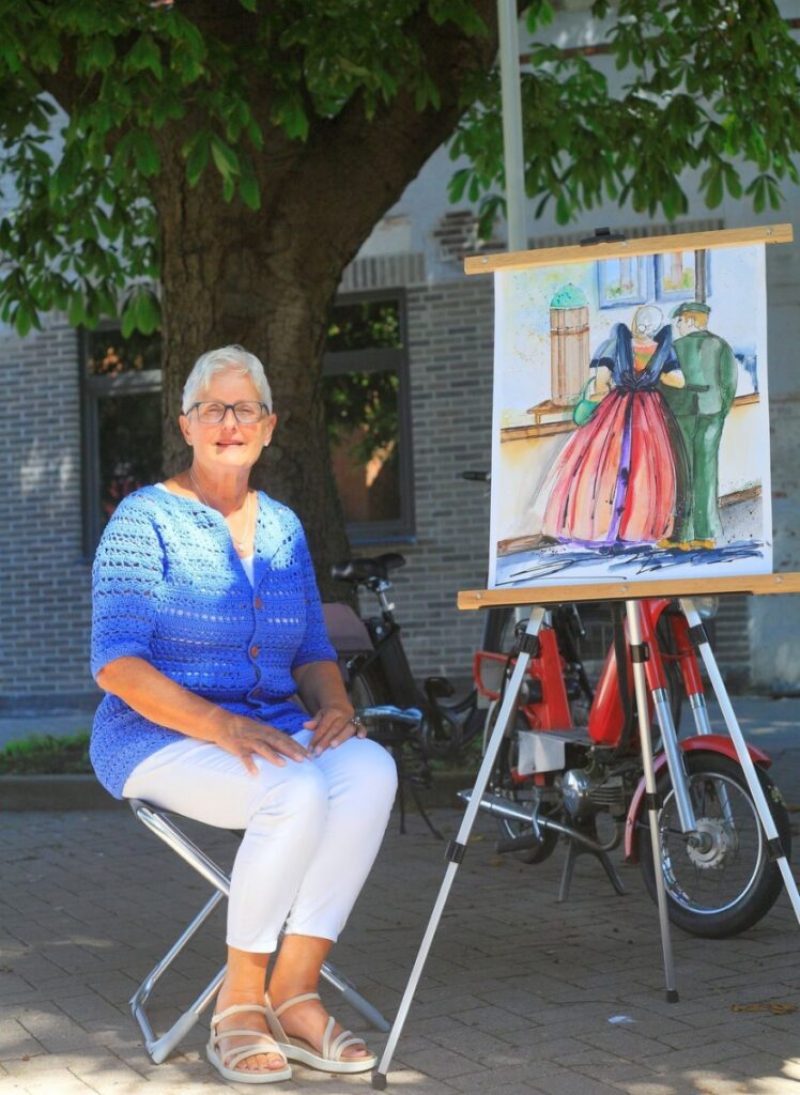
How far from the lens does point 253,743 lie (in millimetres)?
4109

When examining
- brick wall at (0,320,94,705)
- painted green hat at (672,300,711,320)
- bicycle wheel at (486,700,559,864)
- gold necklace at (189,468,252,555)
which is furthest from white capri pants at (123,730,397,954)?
brick wall at (0,320,94,705)

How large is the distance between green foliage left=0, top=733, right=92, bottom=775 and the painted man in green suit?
17.4 ft

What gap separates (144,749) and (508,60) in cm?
446

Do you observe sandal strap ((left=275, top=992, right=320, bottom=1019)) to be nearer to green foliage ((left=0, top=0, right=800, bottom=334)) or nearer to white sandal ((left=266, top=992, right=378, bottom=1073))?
white sandal ((left=266, top=992, right=378, bottom=1073))

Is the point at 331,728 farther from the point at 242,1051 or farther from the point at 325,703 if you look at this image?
the point at 242,1051

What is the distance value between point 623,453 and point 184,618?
1.23m

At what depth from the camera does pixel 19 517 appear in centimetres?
1369

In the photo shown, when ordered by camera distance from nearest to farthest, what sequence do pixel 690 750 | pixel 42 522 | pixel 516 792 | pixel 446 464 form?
pixel 690 750, pixel 516 792, pixel 446 464, pixel 42 522

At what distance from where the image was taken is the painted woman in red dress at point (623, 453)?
4500 mm

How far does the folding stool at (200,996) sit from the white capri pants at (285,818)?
0.06 metres

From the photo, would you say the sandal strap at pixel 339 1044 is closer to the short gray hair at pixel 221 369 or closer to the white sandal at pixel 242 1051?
the white sandal at pixel 242 1051

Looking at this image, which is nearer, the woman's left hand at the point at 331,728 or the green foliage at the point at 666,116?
the woman's left hand at the point at 331,728

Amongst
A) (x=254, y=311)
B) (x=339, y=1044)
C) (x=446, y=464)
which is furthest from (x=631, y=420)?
(x=446, y=464)

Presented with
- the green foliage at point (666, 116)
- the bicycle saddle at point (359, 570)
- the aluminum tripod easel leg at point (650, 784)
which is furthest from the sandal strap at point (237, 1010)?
the green foliage at point (666, 116)
